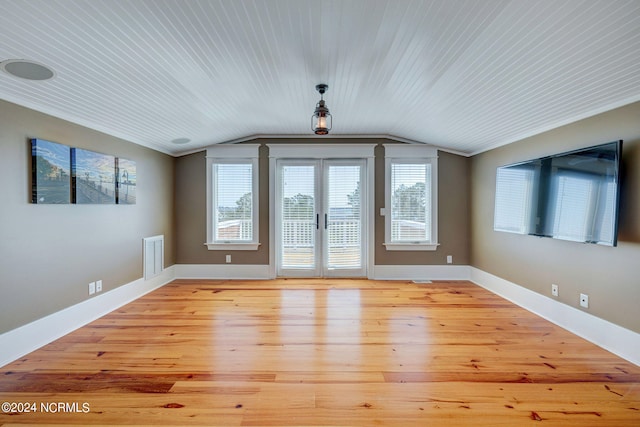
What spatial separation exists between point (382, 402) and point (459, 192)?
3845 mm

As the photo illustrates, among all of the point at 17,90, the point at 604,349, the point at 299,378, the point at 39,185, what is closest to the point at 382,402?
the point at 299,378

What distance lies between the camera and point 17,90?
2152 mm

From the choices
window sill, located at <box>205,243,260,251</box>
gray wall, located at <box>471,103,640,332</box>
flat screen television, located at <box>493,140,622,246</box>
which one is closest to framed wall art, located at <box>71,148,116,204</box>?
window sill, located at <box>205,243,260,251</box>

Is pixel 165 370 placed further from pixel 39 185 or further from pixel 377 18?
pixel 377 18

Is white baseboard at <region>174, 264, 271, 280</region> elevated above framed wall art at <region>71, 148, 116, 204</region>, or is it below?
below

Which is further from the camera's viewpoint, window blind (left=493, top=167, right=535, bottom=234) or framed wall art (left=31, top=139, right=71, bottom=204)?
window blind (left=493, top=167, right=535, bottom=234)

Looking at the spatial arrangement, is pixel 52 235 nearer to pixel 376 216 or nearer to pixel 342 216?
pixel 342 216

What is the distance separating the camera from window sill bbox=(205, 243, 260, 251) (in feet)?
15.3

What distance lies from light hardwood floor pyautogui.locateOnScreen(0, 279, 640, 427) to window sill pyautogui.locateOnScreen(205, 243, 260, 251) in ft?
4.74

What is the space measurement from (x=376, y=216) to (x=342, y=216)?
58 centimetres

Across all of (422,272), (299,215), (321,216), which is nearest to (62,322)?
(299,215)

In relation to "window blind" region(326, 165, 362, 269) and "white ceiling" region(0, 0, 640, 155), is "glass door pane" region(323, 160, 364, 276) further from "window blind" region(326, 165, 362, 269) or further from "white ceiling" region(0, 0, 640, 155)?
"white ceiling" region(0, 0, 640, 155)

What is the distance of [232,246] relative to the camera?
4.69m

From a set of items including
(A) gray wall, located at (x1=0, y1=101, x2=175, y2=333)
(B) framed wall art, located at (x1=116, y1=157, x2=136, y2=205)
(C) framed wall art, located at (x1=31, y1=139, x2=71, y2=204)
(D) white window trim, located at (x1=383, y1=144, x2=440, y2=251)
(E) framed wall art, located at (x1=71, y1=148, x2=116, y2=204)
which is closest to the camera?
(A) gray wall, located at (x1=0, y1=101, x2=175, y2=333)
